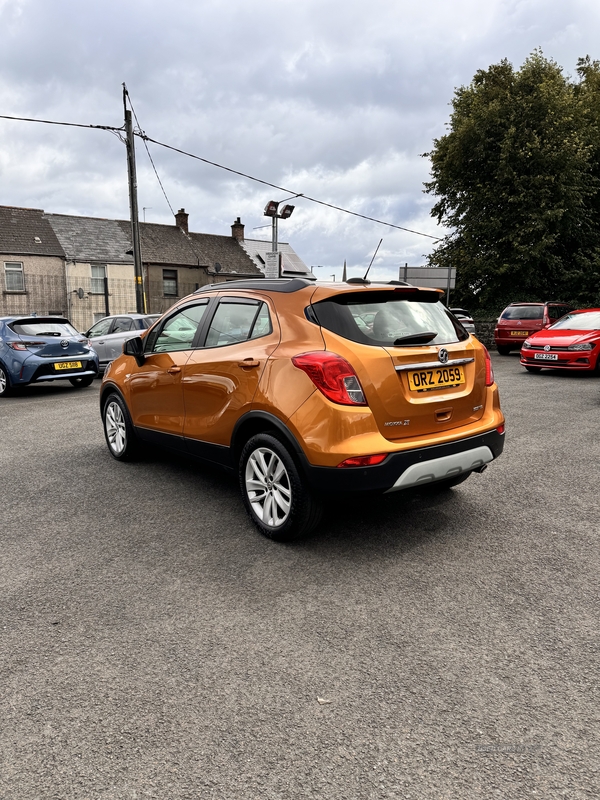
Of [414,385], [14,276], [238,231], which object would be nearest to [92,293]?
[14,276]

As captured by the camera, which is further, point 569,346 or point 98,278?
point 98,278

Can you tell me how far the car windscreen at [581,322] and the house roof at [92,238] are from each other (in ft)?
103

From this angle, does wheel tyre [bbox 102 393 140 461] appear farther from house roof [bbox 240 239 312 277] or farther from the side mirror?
house roof [bbox 240 239 312 277]

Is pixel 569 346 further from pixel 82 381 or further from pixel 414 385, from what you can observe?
pixel 414 385

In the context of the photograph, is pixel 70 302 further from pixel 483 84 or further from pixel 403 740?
pixel 403 740

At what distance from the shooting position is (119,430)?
6309mm

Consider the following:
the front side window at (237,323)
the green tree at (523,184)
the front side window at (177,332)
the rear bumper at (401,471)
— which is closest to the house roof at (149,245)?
the green tree at (523,184)

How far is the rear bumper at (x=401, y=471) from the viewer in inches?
141

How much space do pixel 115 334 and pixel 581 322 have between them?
36.4 ft

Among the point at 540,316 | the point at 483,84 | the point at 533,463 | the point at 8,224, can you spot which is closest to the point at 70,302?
the point at 8,224

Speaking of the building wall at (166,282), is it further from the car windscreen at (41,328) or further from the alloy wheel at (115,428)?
the alloy wheel at (115,428)

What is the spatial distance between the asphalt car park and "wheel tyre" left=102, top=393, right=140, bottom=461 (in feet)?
3.21

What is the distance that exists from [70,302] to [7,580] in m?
37.5

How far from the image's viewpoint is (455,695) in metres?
2.45
